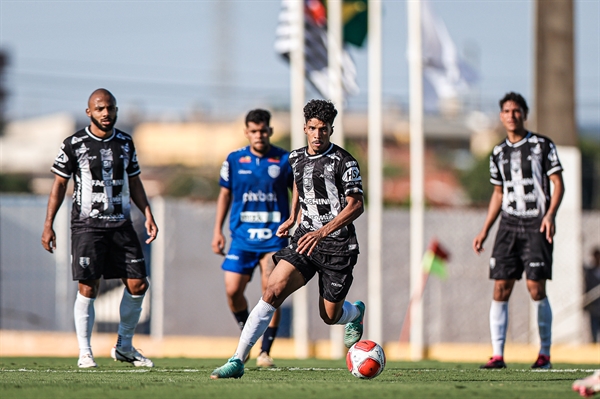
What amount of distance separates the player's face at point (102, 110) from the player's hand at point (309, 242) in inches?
95.1

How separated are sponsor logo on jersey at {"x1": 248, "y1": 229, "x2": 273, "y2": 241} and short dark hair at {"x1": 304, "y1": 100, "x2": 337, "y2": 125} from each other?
257 cm

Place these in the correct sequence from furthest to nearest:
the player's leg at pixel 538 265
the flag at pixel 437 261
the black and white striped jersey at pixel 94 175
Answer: the flag at pixel 437 261 → the player's leg at pixel 538 265 → the black and white striped jersey at pixel 94 175

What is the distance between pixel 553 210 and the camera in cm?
985

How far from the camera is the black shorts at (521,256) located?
998 cm

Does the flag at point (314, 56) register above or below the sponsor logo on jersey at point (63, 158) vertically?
above

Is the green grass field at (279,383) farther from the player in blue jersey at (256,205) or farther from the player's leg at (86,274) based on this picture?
the player in blue jersey at (256,205)

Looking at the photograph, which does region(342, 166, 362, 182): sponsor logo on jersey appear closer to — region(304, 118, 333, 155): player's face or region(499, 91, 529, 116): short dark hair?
region(304, 118, 333, 155): player's face

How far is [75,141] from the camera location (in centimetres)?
946

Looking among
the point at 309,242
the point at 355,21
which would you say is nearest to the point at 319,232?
the point at 309,242

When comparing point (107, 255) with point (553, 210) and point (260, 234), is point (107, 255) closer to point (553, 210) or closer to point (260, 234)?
point (260, 234)

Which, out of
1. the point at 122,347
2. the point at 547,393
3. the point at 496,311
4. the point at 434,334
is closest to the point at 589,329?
the point at 434,334

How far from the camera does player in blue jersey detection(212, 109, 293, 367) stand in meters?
10.5

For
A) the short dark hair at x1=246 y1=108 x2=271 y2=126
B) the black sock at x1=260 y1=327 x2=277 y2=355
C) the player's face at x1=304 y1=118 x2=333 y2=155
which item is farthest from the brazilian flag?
the player's face at x1=304 y1=118 x2=333 y2=155

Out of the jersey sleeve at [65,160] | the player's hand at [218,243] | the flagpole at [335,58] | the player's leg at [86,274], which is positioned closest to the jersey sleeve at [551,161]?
the player's hand at [218,243]
